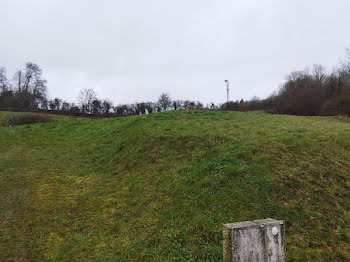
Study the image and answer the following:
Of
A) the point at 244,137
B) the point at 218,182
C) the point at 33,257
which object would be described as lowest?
the point at 33,257

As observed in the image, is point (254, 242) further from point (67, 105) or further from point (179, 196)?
point (67, 105)

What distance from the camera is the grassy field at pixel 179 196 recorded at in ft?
15.8

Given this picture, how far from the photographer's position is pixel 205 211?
18.3 feet

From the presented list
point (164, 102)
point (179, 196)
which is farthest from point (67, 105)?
point (179, 196)

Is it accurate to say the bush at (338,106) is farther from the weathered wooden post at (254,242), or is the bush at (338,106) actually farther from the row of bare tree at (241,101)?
the weathered wooden post at (254,242)

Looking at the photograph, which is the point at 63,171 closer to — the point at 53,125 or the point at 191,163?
the point at 191,163

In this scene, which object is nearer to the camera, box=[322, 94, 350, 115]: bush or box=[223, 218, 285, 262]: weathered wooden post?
box=[223, 218, 285, 262]: weathered wooden post

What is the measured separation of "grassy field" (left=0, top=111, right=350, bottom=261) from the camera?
15.8 feet

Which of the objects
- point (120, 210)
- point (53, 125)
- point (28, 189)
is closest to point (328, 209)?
point (120, 210)

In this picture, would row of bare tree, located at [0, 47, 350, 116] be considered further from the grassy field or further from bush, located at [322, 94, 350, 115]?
the grassy field

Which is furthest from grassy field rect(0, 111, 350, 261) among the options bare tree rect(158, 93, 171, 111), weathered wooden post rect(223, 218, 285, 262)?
bare tree rect(158, 93, 171, 111)

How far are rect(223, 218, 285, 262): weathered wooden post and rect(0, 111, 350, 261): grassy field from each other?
242 cm

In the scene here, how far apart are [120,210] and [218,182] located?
2.95 m

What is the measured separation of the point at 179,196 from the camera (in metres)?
6.33
